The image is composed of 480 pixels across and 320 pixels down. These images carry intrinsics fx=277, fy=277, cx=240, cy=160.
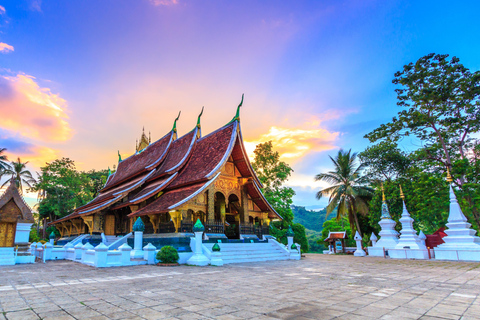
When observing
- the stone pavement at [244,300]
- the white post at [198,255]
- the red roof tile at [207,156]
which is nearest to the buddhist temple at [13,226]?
the stone pavement at [244,300]

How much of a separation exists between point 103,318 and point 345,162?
20.8 metres

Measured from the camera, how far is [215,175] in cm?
1263

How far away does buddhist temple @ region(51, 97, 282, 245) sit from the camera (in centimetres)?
1190

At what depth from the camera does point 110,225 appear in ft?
49.4

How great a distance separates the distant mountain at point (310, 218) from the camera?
59.1m

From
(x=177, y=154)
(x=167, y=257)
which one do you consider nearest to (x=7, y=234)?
(x=167, y=257)

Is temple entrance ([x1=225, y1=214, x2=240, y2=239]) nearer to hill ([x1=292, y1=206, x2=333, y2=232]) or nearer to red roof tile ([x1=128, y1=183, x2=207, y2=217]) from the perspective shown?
red roof tile ([x1=128, y1=183, x2=207, y2=217])

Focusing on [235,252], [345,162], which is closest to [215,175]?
[235,252]

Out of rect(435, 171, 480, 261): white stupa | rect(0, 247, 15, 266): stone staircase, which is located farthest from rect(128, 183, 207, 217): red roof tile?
rect(435, 171, 480, 261): white stupa

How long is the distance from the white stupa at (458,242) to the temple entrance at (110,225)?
598 inches

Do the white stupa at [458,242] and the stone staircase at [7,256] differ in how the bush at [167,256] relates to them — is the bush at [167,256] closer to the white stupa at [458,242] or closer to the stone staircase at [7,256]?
the stone staircase at [7,256]

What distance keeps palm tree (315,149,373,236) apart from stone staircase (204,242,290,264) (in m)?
9.69

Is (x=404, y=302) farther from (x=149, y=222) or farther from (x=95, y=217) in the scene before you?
(x=95, y=217)

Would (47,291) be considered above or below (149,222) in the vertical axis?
below
